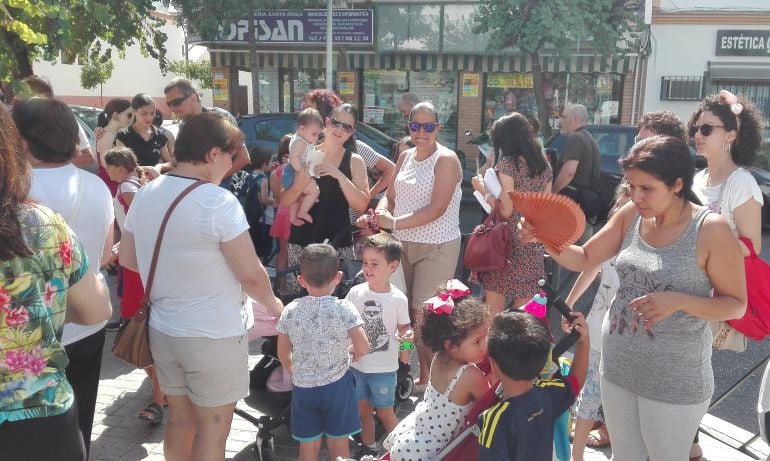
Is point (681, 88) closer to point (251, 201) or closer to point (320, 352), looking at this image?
point (251, 201)

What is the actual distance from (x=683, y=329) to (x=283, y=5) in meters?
13.7

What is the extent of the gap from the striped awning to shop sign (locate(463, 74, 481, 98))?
223 mm

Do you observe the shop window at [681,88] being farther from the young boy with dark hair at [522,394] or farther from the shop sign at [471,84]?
the young boy with dark hair at [522,394]

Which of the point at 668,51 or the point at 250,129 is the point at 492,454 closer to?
the point at 250,129

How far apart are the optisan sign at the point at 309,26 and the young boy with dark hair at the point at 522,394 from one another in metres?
14.7

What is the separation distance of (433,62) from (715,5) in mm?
6595

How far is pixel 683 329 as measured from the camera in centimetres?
242

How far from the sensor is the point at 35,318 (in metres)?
1.85

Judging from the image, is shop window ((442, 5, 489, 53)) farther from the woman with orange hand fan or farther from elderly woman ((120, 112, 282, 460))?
elderly woman ((120, 112, 282, 460))

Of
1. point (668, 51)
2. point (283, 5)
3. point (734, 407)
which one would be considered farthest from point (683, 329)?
point (668, 51)

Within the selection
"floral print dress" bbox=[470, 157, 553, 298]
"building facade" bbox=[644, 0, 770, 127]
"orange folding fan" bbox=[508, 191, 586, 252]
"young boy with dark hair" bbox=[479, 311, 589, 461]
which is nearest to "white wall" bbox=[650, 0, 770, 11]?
"building facade" bbox=[644, 0, 770, 127]

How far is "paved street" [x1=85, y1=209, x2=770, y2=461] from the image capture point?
12.0ft

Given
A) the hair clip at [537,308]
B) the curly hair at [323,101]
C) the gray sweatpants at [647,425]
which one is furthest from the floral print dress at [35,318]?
the curly hair at [323,101]

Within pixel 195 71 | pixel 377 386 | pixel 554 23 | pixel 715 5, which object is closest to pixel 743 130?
pixel 377 386
